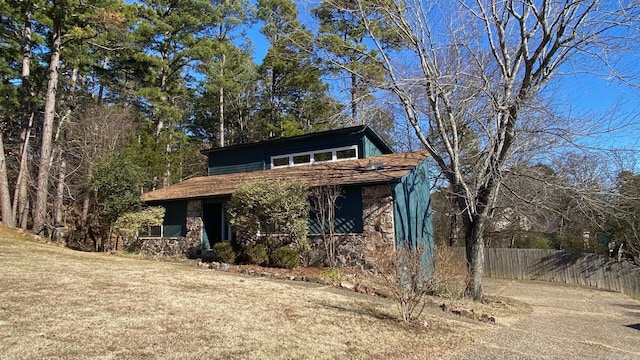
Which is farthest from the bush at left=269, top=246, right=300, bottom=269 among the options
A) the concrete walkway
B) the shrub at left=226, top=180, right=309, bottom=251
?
the concrete walkway

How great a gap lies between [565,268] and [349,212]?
1319 centimetres

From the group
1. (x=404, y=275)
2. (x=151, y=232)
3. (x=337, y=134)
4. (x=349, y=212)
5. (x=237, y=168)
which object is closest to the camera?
(x=404, y=275)

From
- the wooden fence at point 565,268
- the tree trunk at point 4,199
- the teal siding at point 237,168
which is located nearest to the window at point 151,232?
the teal siding at point 237,168

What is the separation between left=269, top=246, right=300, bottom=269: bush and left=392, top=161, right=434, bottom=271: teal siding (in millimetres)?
3131

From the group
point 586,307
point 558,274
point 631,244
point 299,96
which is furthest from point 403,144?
point 586,307

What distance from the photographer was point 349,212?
1268cm

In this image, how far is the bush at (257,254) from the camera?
12.3m

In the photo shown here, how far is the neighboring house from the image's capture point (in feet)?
40.2

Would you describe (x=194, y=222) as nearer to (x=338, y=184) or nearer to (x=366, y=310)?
(x=338, y=184)

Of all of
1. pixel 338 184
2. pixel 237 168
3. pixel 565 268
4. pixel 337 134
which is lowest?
pixel 565 268

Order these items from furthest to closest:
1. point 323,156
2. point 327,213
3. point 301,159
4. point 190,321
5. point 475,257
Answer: point 301,159
point 323,156
point 327,213
point 475,257
point 190,321

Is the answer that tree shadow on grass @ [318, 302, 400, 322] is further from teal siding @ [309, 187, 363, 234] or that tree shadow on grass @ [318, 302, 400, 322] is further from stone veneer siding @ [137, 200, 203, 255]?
stone veneer siding @ [137, 200, 203, 255]

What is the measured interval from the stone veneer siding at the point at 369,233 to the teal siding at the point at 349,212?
0.14m

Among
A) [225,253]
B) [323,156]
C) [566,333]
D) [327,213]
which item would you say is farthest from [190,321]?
[323,156]
